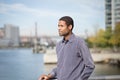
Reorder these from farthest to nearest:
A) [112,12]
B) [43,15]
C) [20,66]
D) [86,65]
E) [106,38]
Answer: [20,66], [106,38], [112,12], [43,15], [86,65]

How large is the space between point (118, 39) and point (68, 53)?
25.6 ft

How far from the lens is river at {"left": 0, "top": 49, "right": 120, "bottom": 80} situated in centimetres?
790

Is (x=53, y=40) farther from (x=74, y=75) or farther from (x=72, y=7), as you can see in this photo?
(x=74, y=75)

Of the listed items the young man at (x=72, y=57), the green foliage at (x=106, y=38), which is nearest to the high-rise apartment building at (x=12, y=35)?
the green foliage at (x=106, y=38)

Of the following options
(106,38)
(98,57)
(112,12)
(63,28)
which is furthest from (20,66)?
(63,28)

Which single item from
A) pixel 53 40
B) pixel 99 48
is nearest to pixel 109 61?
pixel 99 48

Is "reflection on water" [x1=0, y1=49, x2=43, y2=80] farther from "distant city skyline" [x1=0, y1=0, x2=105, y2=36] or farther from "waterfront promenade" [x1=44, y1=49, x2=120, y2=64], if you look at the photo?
"distant city skyline" [x1=0, y1=0, x2=105, y2=36]

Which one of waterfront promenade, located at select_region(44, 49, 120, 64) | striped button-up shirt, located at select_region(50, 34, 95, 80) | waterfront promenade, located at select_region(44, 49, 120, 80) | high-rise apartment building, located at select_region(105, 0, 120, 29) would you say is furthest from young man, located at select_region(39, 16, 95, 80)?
waterfront promenade, located at select_region(44, 49, 120, 64)

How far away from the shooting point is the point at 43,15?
8.03 m

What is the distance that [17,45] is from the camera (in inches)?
293

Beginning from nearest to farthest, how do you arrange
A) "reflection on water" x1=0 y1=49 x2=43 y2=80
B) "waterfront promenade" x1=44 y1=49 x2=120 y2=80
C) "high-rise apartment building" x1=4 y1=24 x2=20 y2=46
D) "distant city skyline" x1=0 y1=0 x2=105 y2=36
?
1. "high-rise apartment building" x1=4 y1=24 x2=20 y2=46
2. "distant city skyline" x1=0 y1=0 x2=105 y2=36
3. "reflection on water" x1=0 y1=49 x2=43 y2=80
4. "waterfront promenade" x1=44 y1=49 x2=120 y2=80

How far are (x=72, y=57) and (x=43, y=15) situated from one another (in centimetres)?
705

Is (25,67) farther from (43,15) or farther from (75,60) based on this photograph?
(75,60)

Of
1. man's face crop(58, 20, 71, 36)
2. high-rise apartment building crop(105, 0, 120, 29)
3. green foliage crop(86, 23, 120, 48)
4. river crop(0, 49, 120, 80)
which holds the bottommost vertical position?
river crop(0, 49, 120, 80)
